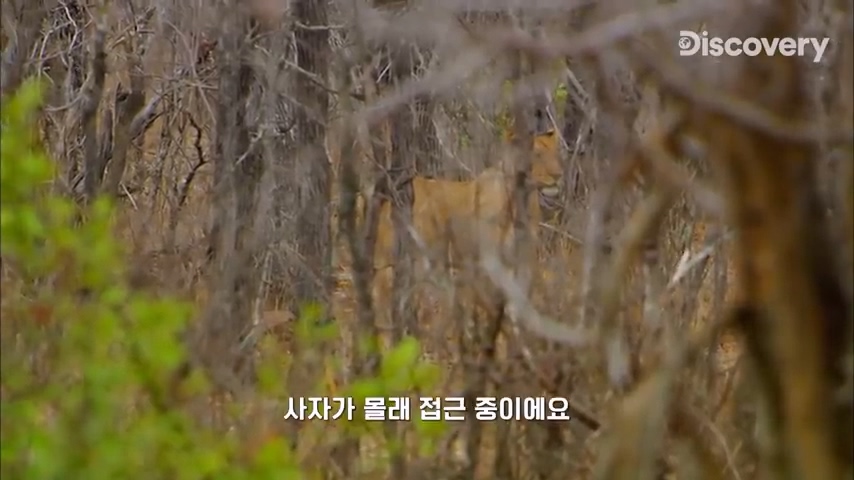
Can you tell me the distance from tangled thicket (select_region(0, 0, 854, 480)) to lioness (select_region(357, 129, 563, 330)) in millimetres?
18

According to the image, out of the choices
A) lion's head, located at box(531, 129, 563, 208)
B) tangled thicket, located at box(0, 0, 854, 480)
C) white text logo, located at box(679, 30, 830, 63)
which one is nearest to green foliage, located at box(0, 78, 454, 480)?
tangled thicket, located at box(0, 0, 854, 480)

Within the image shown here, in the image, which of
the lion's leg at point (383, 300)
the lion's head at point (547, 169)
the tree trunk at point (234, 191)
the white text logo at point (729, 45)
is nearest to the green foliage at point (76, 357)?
the white text logo at point (729, 45)

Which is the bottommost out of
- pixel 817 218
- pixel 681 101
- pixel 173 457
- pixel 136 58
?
pixel 173 457

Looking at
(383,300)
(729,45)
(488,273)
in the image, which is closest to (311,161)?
(383,300)

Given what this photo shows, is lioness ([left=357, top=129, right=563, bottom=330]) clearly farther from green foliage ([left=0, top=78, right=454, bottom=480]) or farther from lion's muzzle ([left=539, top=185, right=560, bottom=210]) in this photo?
green foliage ([left=0, top=78, right=454, bottom=480])

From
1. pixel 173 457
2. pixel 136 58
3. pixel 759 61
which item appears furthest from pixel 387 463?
pixel 136 58

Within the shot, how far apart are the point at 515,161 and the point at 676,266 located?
0.71 m

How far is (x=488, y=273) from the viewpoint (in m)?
3.29

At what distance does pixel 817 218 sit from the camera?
7.72 feet

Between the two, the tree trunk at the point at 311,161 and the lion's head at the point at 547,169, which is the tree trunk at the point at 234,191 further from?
the lion's head at the point at 547,169

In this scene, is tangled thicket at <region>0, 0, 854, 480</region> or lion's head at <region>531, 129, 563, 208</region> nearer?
tangled thicket at <region>0, 0, 854, 480</region>

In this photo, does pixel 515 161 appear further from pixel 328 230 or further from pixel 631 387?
pixel 328 230

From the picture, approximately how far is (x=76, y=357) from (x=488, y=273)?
1.33m

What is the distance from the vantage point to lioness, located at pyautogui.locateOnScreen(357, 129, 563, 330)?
11.8ft
